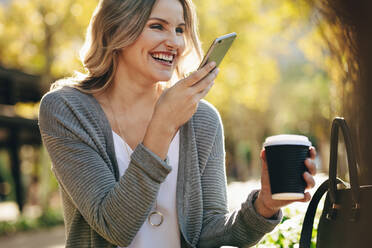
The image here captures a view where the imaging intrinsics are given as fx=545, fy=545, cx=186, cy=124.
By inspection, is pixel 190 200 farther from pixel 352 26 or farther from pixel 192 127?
pixel 352 26

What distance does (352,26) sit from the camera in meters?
2.27

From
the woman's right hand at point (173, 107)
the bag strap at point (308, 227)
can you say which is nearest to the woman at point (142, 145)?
the woman's right hand at point (173, 107)

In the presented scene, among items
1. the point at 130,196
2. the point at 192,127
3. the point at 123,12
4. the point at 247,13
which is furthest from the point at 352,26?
the point at 247,13

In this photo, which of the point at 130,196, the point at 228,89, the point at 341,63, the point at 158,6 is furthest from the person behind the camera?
the point at 228,89

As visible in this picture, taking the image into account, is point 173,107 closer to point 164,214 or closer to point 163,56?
point 163,56

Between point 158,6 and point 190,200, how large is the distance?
0.88m

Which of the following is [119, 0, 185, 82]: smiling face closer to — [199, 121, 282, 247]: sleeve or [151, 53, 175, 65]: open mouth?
[151, 53, 175, 65]: open mouth

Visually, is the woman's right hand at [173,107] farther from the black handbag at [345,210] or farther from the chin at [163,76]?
the black handbag at [345,210]

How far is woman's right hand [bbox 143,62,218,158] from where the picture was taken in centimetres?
202

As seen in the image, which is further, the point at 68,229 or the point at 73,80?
the point at 73,80

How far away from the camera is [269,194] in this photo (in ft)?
6.37

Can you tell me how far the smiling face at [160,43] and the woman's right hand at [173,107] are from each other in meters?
0.40

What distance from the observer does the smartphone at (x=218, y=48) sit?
191cm

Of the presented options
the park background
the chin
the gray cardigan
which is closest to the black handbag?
the gray cardigan
